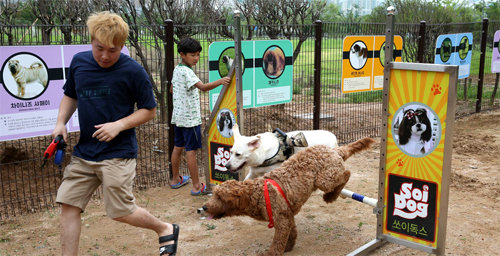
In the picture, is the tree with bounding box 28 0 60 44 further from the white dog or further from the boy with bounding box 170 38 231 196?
the white dog

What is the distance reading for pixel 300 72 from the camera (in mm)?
8477

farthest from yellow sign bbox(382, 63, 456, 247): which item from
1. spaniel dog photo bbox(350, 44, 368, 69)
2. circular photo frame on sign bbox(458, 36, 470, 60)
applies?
circular photo frame on sign bbox(458, 36, 470, 60)

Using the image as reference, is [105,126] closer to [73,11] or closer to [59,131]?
[59,131]

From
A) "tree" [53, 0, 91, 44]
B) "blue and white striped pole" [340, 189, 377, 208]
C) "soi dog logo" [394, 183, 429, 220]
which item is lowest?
"blue and white striped pole" [340, 189, 377, 208]

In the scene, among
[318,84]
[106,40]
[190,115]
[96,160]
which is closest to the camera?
[106,40]

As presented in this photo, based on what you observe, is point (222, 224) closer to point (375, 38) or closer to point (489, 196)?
point (489, 196)

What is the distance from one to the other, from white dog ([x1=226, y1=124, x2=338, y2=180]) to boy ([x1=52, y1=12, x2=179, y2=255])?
129 centimetres

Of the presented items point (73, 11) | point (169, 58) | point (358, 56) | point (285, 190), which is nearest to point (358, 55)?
point (358, 56)

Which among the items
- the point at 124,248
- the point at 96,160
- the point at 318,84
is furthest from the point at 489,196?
the point at 96,160

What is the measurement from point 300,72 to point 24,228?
17.8ft

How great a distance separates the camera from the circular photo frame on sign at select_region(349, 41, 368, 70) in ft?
25.5

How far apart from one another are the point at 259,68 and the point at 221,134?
145cm

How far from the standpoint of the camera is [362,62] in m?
7.98

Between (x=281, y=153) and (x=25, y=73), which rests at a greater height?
(x=25, y=73)
